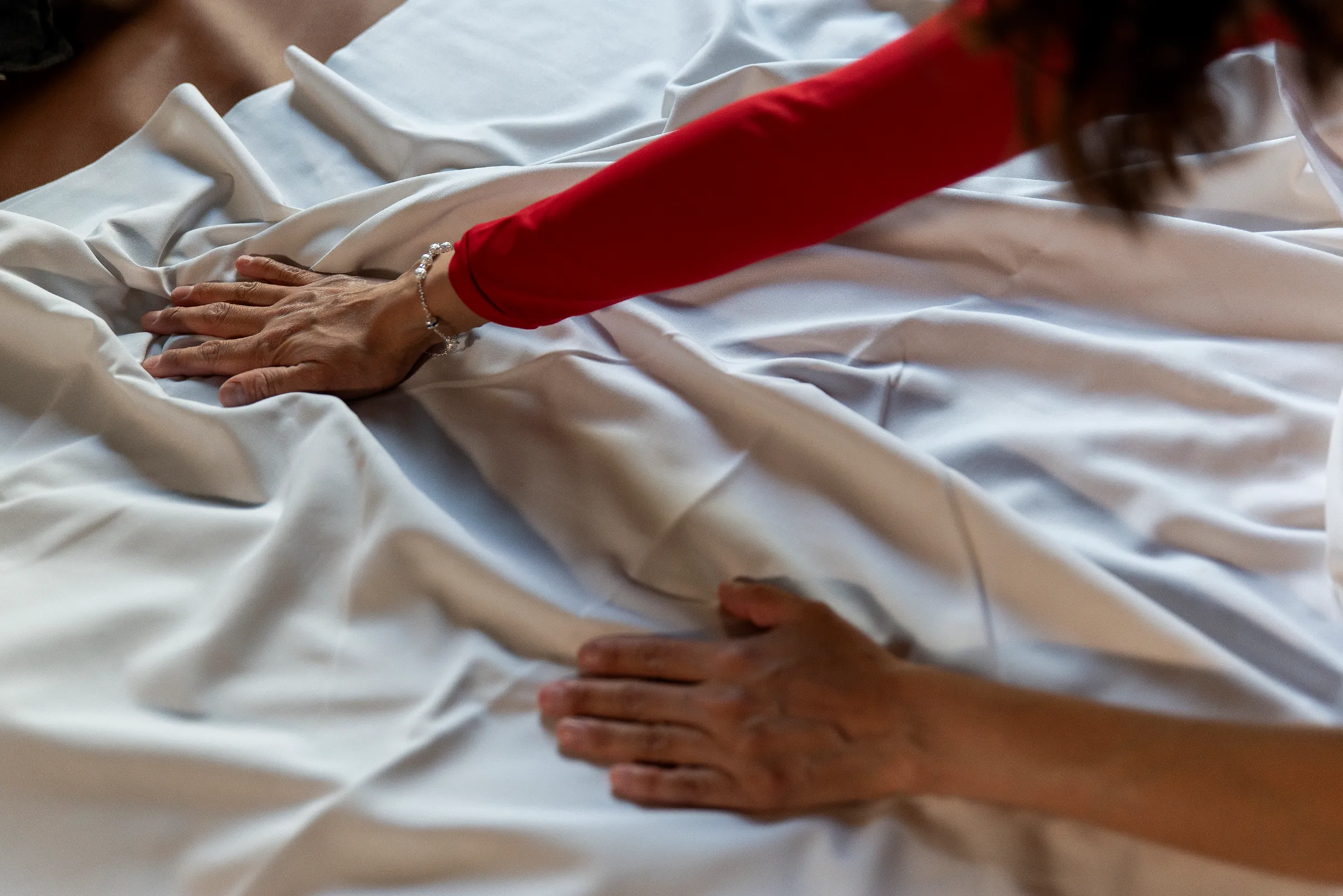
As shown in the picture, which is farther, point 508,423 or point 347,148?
point 347,148

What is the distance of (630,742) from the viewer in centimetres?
71

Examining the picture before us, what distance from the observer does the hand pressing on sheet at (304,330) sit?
35.8 inches

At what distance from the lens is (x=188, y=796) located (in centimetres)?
70

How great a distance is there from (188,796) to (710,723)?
35 cm

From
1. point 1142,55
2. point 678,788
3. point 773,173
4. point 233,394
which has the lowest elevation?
point 678,788

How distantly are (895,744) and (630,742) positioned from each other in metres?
0.18

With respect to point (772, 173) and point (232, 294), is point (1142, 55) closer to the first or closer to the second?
point (772, 173)

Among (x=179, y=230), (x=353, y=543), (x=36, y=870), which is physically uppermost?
(x=179, y=230)

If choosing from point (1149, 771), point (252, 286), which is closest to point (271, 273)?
point (252, 286)

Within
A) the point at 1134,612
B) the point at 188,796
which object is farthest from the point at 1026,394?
the point at 188,796

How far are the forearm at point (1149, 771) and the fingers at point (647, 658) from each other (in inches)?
5.7

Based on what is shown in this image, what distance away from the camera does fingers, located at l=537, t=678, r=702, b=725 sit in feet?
2.32

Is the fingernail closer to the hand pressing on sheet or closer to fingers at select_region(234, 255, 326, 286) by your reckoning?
the hand pressing on sheet

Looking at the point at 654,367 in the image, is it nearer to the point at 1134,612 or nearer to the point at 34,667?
the point at 1134,612
